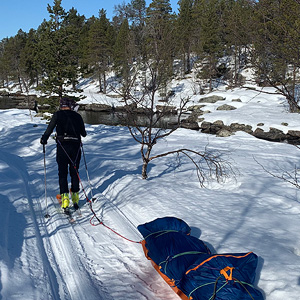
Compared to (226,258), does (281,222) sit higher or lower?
lower

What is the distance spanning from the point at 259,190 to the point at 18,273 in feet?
18.6

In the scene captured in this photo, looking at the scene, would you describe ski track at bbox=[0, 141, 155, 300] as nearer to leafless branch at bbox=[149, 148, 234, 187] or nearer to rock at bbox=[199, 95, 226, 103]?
leafless branch at bbox=[149, 148, 234, 187]

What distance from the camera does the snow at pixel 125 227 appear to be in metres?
3.03

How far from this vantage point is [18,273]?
3.08m

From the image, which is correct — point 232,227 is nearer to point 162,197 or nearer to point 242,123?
point 162,197

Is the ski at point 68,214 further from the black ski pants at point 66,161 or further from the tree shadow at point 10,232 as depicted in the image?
the tree shadow at point 10,232

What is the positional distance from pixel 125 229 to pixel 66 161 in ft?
5.78

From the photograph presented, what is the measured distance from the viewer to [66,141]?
199 inches

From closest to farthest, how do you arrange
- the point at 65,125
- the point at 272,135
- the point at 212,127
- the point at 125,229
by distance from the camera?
the point at 125,229, the point at 65,125, the point at 272,135, the point at 212,127

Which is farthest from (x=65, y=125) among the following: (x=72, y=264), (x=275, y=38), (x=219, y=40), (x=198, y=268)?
(x=219, y=40)

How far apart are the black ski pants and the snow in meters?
0.48

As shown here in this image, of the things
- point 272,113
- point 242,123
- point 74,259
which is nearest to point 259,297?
point 74,259

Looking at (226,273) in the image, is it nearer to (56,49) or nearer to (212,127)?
(56,49)

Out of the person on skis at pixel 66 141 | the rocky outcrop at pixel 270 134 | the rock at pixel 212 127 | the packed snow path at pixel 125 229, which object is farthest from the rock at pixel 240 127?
the person on skis at pixel 66 141
